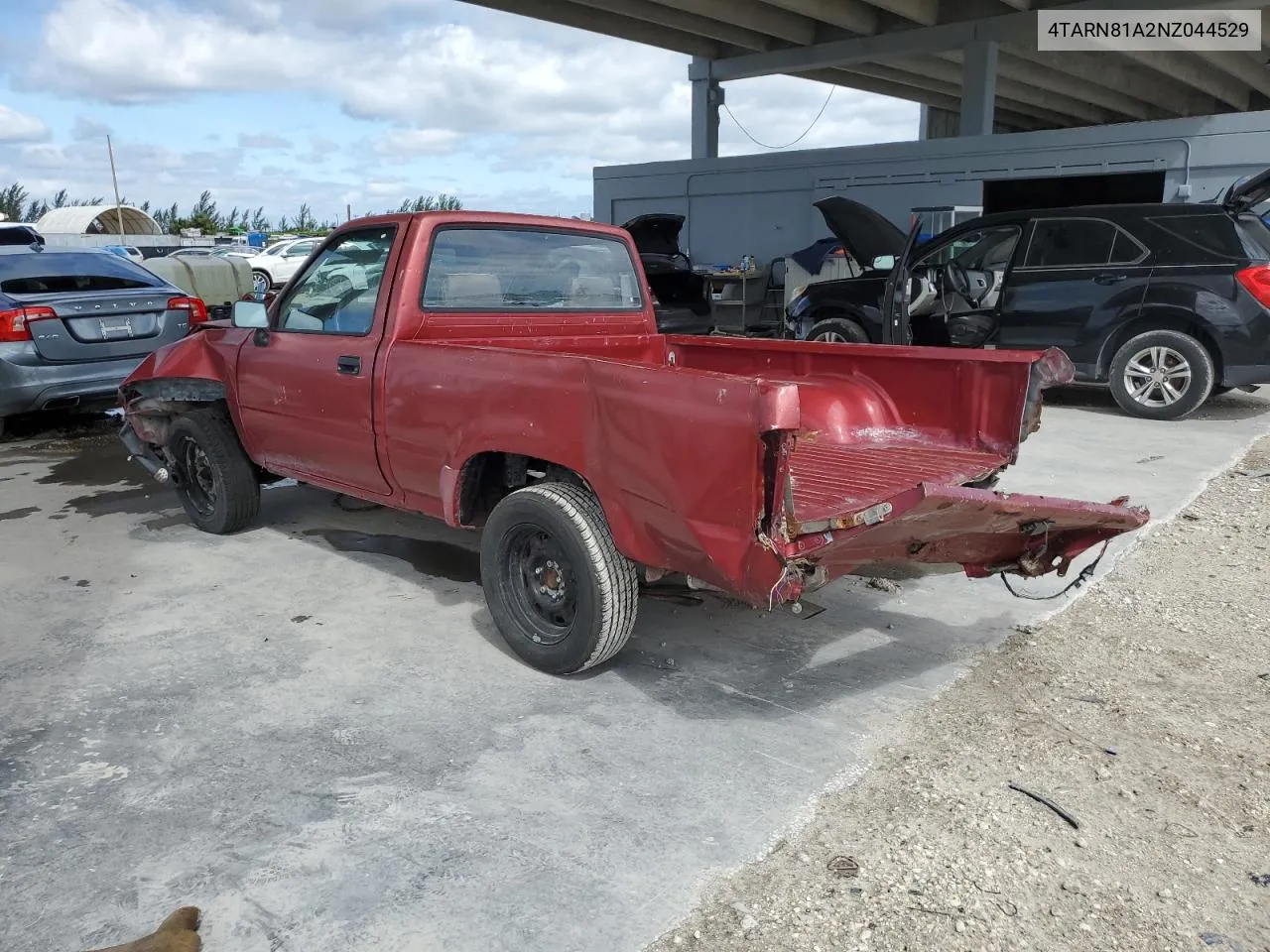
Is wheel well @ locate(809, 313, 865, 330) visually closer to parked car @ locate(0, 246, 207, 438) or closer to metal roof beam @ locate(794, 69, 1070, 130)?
parked car @ locate(0, 246, 207, 438)

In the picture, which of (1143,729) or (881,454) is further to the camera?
(881,454)

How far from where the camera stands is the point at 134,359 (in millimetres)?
7832

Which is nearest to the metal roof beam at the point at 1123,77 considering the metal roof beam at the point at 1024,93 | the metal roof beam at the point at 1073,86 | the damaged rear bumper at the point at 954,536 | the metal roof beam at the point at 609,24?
the metal roof beam at the point at 1073,86

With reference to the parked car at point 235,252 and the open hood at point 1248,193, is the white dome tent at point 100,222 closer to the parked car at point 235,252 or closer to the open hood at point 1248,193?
the parked car at point 235,252

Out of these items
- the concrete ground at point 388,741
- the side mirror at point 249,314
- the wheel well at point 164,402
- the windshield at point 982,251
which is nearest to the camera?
the concrete ground at point 388,741

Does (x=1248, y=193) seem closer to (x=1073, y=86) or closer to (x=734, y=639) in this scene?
(x=734, y=639)

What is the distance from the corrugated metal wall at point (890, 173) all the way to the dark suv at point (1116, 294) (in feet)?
20.1

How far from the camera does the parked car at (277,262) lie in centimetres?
2327

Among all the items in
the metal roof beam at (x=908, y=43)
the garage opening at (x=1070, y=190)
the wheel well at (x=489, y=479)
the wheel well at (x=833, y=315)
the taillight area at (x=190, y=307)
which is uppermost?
the metal roof beam at (x=908, y=43)

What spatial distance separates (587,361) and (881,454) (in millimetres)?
1374

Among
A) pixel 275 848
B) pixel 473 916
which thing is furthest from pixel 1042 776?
pixel 275 848

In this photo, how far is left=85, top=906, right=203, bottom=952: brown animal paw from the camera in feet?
7.11

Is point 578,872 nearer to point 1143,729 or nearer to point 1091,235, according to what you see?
point 1143,729

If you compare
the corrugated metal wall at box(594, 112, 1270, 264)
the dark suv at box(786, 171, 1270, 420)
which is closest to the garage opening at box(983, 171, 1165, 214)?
the corrugated metal wall at box(594, 112, 1270, 264)
